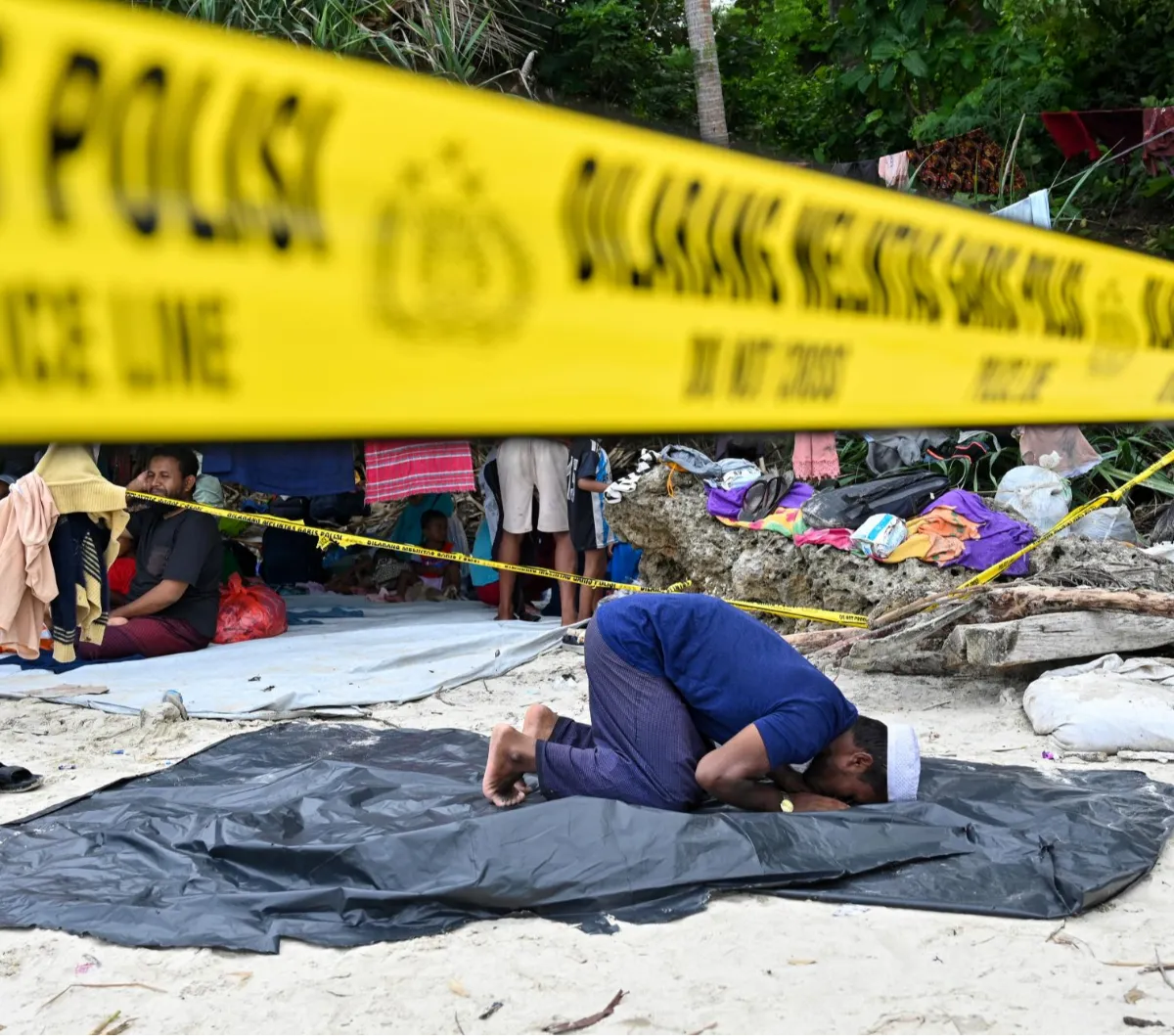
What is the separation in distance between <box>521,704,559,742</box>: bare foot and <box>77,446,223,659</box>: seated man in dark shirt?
3.21 m

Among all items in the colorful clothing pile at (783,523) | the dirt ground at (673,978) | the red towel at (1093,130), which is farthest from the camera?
the red towel at (1093,130)

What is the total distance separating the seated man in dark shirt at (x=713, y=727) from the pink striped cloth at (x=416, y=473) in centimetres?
442

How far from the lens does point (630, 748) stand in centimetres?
379

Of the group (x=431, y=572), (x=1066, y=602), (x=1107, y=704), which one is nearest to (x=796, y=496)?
(x=1066, y=602)

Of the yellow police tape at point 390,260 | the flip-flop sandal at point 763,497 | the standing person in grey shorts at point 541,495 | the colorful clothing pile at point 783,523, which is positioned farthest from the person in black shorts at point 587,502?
the yellow police tape at point 390,260

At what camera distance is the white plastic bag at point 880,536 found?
21.0ft

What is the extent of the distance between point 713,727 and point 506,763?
0.74m

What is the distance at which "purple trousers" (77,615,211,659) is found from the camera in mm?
6535

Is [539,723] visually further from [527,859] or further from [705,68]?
[705,68]

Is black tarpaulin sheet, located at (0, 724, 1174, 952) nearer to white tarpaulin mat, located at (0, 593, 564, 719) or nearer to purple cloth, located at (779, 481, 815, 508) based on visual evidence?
white tarpaulin mat, located at (0, 593, 564, 719)

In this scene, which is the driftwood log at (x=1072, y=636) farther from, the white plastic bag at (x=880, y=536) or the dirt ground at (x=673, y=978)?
the dirt ground at (x=673, y=978)

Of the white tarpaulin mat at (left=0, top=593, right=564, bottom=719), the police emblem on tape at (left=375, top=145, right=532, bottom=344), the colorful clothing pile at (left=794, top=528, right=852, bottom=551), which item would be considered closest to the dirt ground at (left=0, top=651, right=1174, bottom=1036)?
the police emblem on tape at (left=375, top=145, right=532, bottom=344)

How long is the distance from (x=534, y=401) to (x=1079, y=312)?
0.82 meters

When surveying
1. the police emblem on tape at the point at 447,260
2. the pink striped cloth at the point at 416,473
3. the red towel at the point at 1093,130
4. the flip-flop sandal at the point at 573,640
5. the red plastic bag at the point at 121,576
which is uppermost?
the red towel at the point at 1093,130
